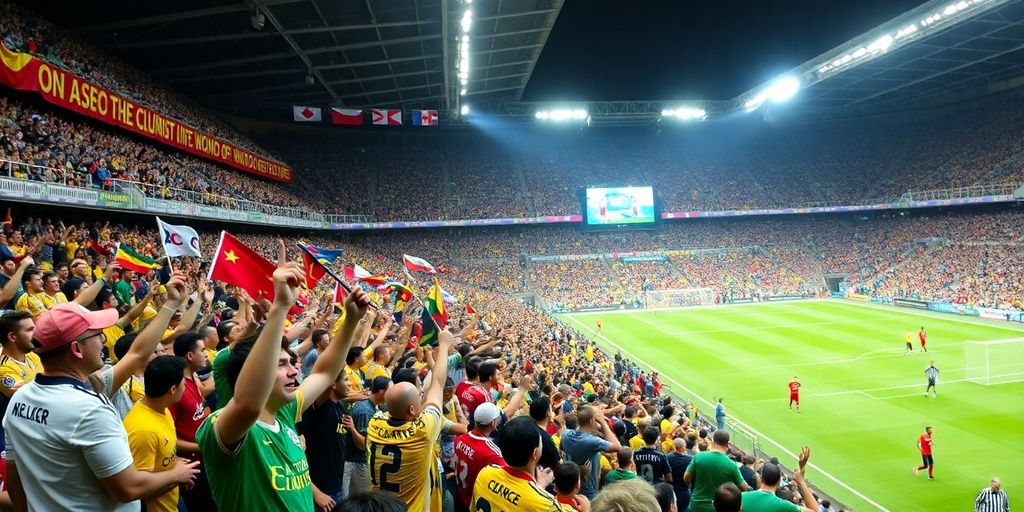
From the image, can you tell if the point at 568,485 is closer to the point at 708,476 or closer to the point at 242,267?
the point at 708,476

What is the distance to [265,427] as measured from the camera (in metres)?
2.85

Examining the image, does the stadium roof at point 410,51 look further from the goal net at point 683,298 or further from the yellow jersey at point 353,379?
the yellow jersey at point 353,379

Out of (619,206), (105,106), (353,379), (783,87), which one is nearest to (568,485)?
(353,379)

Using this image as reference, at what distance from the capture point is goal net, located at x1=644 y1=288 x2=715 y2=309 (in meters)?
47.8

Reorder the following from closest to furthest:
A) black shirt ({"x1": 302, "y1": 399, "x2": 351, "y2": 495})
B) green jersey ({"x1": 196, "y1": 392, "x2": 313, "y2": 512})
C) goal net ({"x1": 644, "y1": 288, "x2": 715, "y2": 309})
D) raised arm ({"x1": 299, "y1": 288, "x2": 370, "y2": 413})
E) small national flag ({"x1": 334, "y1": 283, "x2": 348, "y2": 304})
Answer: green jersey ({"x1": 196, "y1": 392, "x2": 313, "y2": 512}) < raised arm ({"x1": 299, "y1": 288, "x2": 370, "y2": 413}) < black shirt ({"x1": 302, "y1": 399, "x2": 351, "y2": 495}) < small national flag ({"x1": 334, "y1": 283, "x2": 348, "y2": 304}) < goal net ({"x1": 644, "y1": 288, "x2": 715, "y2": 309})

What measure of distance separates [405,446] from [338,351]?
958 millimetres

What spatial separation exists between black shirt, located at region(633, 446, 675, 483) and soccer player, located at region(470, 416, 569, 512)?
384cm

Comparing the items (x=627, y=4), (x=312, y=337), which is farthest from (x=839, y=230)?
(x=312, y=337)

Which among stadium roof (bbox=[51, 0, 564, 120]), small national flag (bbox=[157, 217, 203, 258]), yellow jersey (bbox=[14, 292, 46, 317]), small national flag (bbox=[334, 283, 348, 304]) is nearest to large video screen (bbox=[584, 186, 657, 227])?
stadium roof (bbox=[51, 0, 564, 120])

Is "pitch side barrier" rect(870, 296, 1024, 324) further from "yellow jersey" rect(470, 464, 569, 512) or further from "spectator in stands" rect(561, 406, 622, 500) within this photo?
"yellow jersey" rect(470, 464, 569, 512)

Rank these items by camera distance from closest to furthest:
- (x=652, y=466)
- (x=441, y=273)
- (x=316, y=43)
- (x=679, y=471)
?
(x=652, y=466), (x=679, y=471), (x=316, y=43), (x=441, y=273)

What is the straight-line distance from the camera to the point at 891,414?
63.2 feet

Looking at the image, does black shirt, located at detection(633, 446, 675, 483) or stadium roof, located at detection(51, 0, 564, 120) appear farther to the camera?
stadium roof, located at detection(51, 0, 564, 120)

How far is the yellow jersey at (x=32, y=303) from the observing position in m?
7.45
